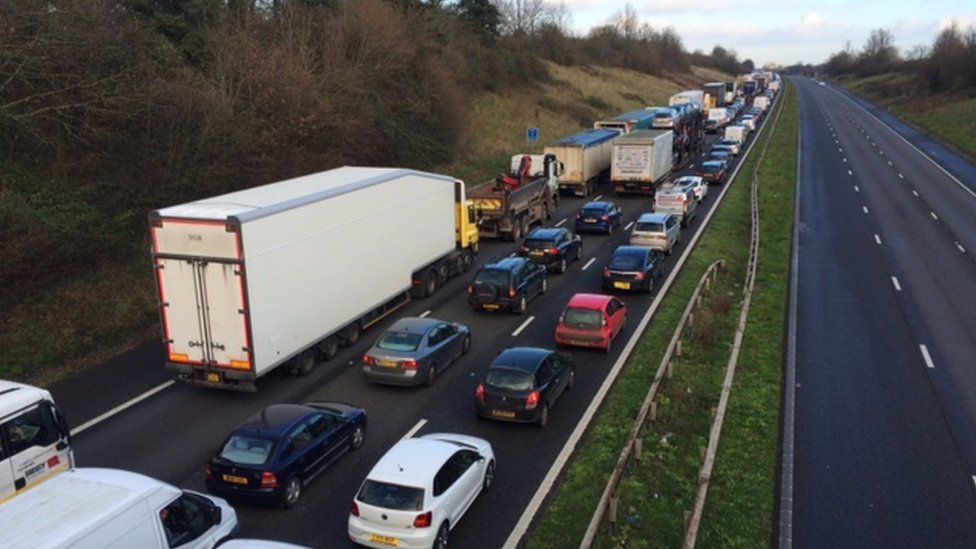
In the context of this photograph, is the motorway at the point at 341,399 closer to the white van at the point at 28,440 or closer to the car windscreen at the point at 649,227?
the white van at the point at 28,440

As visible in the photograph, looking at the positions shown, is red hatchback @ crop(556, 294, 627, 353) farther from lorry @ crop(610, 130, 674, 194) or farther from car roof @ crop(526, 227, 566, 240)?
lorry @ crop(610, 130, 674, 194)

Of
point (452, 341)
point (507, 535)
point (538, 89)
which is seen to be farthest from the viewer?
point (538, 89)

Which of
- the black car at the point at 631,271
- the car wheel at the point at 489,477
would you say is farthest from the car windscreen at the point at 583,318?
the car wheel at the point at 489,477

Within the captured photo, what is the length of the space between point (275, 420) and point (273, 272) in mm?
4252

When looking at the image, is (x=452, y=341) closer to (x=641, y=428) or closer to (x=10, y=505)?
(x=641, y=428)

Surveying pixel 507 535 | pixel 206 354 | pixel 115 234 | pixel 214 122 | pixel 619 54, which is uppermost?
pixel 619 54

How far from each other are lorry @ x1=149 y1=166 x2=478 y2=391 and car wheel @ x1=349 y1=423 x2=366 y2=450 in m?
3.02

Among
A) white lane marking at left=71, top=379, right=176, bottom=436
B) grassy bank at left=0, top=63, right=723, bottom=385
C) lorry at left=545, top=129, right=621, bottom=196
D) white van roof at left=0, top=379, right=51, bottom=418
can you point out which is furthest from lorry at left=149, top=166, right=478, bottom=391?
lorry at left=545, top=129, right=621, bottom=196

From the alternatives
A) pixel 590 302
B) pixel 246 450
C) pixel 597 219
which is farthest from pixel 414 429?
pixel 597 219

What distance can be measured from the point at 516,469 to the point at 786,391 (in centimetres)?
703

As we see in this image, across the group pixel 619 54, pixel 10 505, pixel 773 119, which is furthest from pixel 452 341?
pixel 619 54

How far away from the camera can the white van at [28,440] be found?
37.3 ft

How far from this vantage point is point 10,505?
874 cm

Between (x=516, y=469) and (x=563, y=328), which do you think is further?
(x=563, y=328)
